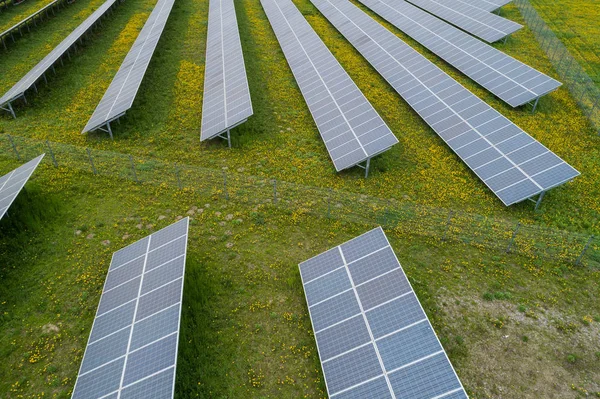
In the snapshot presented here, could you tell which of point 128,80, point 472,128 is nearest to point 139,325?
point 472,128

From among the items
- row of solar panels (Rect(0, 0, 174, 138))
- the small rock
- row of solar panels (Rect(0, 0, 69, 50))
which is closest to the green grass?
row of solar panels (Rect(0, 0, 174, 138))

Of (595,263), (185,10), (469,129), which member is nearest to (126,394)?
(595,263)

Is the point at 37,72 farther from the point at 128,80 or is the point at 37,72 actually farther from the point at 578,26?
the point at 578,26

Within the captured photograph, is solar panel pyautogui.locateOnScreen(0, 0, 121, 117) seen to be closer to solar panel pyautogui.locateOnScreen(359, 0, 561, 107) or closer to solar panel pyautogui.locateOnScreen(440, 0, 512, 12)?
solar panel pyautogui.locateOnScreen(359, 0, 561, 107)

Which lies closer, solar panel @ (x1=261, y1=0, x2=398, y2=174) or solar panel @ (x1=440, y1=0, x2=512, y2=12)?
solar panel @ (x1=261, y1=0, x2=398, y2=174)

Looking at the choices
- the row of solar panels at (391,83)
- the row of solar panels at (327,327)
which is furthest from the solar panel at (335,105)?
the row of solar panels at (327,327)

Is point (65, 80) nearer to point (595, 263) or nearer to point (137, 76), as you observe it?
point (137, 76)
